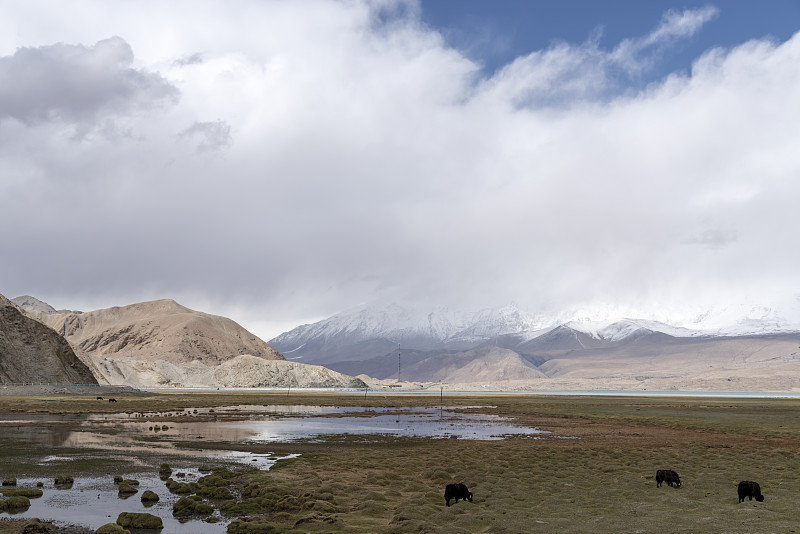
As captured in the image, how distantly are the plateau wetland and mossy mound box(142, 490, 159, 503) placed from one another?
0.42ft

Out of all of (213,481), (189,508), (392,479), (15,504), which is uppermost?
(15,504)

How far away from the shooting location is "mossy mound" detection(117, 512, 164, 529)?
1783cm

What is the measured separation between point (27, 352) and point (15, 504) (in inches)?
4809

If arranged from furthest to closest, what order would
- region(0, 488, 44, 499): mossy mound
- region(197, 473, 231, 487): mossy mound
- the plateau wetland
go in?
region(197, 473, 231, 487): mossy mound → region(0, 488, 44, 499): mossy mound → the plateau wetland

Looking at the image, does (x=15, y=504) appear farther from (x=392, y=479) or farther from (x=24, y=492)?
(x=392, y=479)

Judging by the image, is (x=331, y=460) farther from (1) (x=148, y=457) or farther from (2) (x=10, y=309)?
(2) (x=10, y=309)

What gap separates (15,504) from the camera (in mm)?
19797

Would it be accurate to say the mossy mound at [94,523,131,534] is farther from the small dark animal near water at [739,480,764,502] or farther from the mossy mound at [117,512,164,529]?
the small dark animal near water at [739,480,764,502]

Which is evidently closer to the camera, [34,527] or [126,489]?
[34,527]

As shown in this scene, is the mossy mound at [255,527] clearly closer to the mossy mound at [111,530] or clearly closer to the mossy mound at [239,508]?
the mossy mound at [239,508]

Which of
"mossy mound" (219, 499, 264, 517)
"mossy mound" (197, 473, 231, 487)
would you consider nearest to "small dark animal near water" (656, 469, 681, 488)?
"mossy mound" (219, 499, 264, 517)

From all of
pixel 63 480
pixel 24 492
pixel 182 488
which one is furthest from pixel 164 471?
pixel 24 492

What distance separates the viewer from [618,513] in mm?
19266

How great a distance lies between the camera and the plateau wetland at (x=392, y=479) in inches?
725
